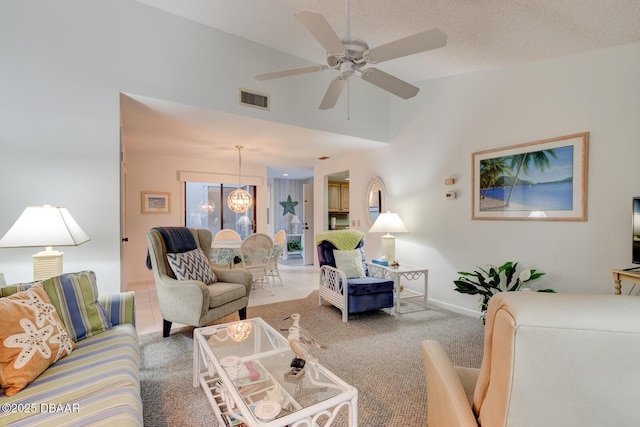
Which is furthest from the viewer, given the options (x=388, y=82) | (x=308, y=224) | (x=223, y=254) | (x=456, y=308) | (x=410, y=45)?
(x=308, y=224)

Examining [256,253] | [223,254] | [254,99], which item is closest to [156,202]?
[223,254]

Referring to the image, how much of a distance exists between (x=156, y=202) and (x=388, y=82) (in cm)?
475

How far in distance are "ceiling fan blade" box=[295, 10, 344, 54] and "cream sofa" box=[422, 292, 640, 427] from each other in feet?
5.49

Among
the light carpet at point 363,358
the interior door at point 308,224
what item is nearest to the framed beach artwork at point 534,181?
the light carpet at point 363,358

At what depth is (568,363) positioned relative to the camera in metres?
0.61

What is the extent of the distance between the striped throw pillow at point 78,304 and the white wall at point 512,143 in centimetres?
362

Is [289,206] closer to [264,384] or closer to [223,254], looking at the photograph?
[223,254]

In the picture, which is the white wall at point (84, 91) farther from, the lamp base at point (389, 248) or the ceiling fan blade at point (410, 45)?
the lamp base at point (389, 248)

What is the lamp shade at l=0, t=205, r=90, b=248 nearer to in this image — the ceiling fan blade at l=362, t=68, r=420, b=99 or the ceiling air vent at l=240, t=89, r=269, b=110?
the ceiling air vent at l=240, t=89, r=269, b=110

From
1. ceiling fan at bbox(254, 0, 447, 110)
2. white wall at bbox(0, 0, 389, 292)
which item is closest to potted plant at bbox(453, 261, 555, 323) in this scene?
ceiling fan at bbox(254, 0, 447, 110)

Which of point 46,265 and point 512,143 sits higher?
point 512,143

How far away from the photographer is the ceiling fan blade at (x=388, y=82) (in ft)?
7.14

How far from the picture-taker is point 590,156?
8.60 ft

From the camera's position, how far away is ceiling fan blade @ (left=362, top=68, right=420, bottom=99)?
7.14 feet
